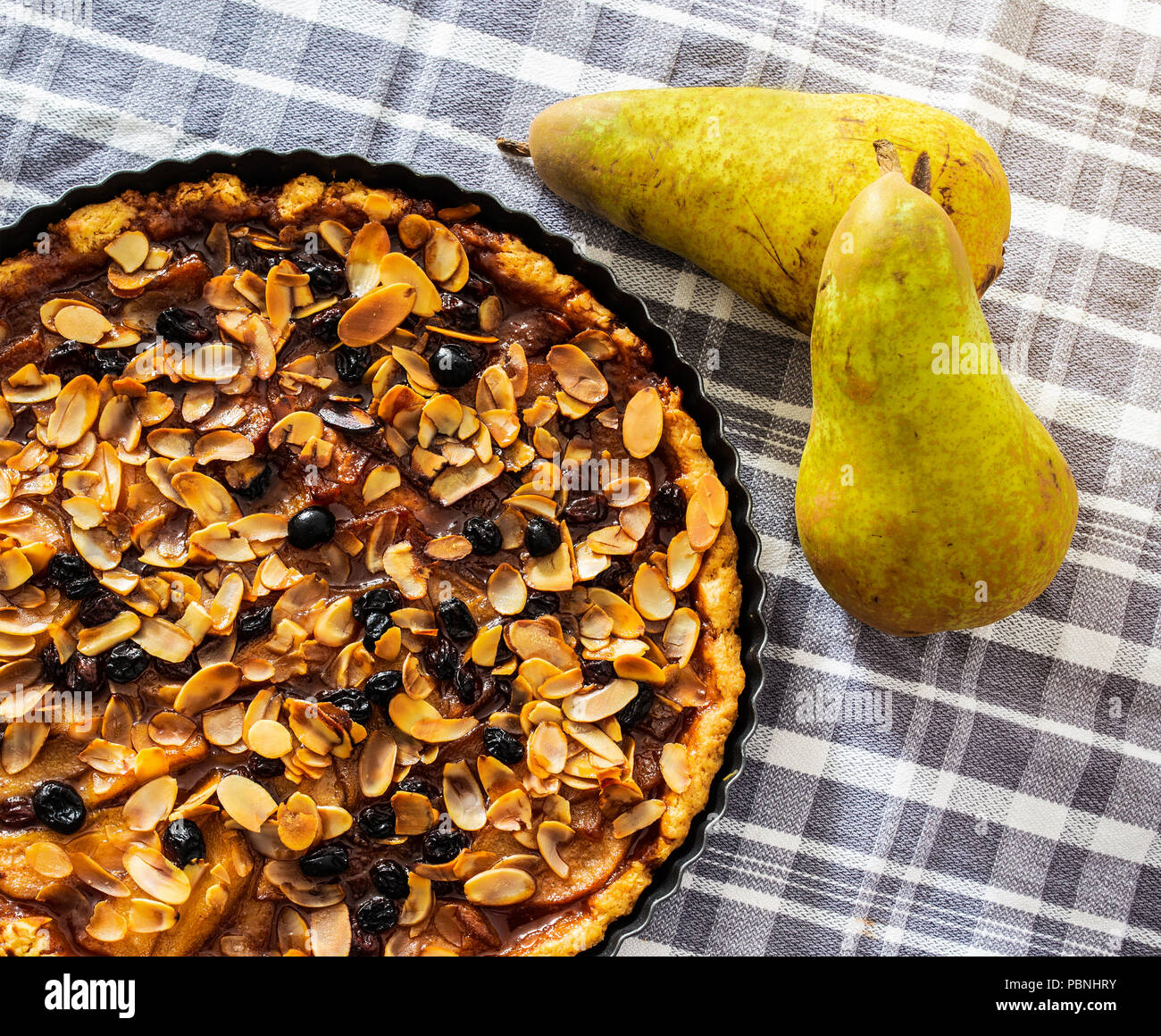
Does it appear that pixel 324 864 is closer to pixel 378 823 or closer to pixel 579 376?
pixel 378 823

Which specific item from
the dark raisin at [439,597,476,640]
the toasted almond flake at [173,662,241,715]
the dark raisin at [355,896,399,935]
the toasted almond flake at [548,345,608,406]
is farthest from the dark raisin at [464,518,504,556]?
the dark raisin at [355,896,399,935]

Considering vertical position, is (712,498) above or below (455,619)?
above

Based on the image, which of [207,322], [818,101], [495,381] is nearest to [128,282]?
[207,322]

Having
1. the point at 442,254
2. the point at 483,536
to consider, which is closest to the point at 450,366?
the point at 442,254

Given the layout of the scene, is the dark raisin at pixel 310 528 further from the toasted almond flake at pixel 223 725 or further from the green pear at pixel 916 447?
the green pear at pixel 916 447

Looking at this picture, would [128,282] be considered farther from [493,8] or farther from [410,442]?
[493,8]

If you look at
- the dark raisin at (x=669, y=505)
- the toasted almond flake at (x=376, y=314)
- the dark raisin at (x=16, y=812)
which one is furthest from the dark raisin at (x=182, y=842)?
the dark raisin at (x=669, y=505)

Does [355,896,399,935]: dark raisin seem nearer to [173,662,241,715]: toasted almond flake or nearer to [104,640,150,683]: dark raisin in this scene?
[173,662,241,715]: toasted almond flake
